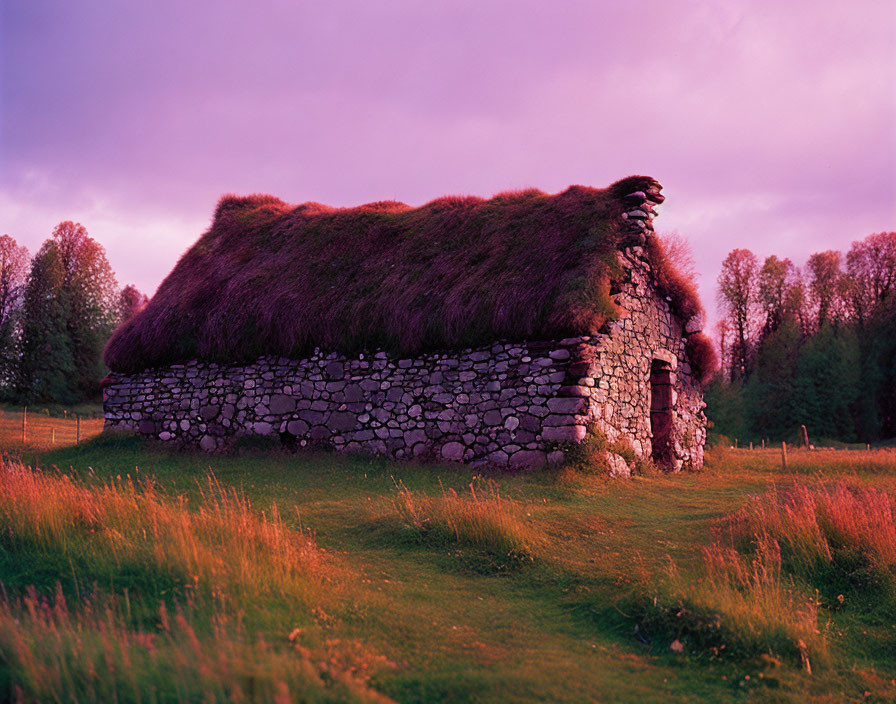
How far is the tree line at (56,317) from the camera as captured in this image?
105 feet

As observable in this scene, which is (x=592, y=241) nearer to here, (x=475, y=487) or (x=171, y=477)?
(x=475, y=487)

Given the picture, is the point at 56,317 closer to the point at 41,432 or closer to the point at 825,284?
the point at 41,432

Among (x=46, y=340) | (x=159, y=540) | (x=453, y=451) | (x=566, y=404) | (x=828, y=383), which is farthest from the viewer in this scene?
(x=46, y=340)

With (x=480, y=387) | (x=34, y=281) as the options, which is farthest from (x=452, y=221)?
(x=34, y=281)

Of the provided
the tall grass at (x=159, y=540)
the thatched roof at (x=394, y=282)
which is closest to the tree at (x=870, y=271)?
the thatched roof at (x=394, y=282)

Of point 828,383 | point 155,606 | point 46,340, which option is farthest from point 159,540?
point 828,383

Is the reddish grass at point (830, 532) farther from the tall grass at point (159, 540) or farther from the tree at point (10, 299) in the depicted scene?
the tree at point (10, 299)

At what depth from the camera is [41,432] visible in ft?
65.3

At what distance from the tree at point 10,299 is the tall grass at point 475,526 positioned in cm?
3395

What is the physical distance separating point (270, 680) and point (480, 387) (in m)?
8.85

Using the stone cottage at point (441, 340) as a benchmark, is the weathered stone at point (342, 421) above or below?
below

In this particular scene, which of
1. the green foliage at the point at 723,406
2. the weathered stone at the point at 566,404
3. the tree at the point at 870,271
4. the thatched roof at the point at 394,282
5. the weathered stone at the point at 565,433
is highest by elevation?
the tree at the point at 870,271

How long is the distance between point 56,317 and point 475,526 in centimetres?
3501

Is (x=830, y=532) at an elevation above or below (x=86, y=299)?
below
